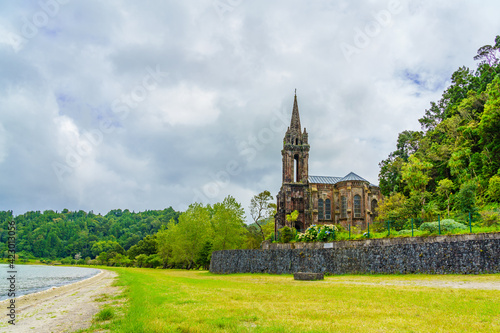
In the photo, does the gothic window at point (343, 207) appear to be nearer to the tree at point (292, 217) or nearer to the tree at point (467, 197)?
the tree at point (292, 217)

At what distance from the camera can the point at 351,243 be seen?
89.8ft

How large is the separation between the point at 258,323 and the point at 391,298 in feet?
18.7

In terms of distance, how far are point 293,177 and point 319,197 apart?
5457 mm

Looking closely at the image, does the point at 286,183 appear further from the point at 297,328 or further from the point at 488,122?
the point at 297,328

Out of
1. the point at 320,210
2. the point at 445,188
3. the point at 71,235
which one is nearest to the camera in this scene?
the point at 445,188

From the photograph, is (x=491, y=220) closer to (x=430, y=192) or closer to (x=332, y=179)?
(x=430, y=192)

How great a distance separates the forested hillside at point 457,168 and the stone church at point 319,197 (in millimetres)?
3899

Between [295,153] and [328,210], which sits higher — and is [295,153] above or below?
above

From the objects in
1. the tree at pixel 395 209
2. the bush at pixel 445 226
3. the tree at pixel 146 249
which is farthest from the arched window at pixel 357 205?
the tree at pixel 146 249

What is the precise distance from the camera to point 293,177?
179 ft

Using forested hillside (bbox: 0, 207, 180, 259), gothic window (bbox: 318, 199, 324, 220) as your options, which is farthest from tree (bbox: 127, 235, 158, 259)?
gothic window (bbox: 318, 199, 324, 220)

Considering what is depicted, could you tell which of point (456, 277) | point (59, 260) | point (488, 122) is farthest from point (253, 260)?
point (59, 260)

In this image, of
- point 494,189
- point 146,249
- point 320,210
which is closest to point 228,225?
point 320,210

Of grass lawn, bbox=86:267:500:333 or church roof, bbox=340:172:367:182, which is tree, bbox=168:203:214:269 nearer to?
church roof, bbox=340:172:367:182
